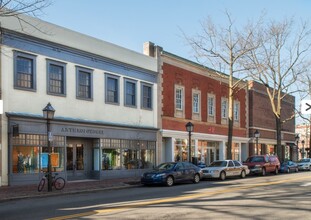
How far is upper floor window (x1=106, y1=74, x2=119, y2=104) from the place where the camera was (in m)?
27.3

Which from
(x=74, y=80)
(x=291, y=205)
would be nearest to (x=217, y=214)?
(x=291, y=205)

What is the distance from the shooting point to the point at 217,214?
11.3 meters

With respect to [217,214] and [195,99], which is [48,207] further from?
[195,99]

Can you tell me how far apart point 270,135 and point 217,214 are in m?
41.4

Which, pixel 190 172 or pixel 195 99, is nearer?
pixel 190 172

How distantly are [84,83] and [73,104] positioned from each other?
5.81ft

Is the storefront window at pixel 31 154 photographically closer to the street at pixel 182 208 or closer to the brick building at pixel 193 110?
the street at pixel 182 208

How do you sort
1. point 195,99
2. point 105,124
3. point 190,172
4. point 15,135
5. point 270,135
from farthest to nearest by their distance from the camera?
point 270,135 → point 195,99 → point 105,124 → point 190,172 → point 15,135

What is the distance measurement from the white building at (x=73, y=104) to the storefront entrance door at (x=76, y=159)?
0.19 ft

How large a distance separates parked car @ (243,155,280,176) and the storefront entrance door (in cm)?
1343

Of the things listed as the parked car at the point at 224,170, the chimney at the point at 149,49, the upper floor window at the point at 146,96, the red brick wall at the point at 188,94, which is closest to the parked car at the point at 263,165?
the parked car at the point at 224,170

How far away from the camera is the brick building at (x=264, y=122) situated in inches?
1813

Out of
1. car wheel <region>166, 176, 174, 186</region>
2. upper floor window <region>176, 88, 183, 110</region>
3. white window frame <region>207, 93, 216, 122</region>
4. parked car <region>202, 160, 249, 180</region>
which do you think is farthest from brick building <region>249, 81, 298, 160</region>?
car wheel <region>166, 176, 174, 186</region>

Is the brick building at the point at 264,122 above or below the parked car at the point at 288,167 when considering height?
above
